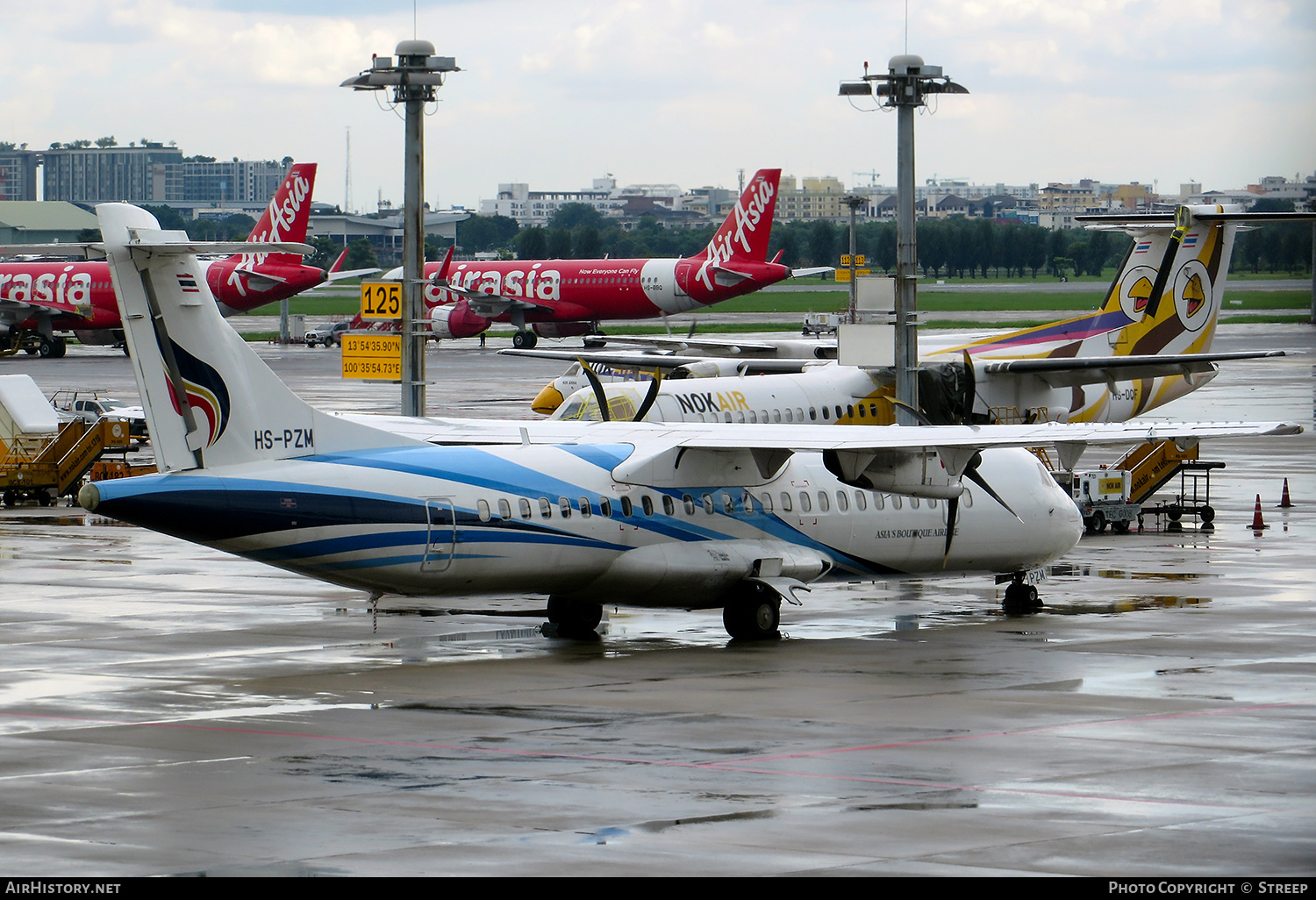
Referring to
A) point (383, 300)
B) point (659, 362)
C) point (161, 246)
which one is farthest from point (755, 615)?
point (659, 362)

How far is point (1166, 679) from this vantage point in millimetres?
20359

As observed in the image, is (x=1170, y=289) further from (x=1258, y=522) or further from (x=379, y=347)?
(x=379, y=347)

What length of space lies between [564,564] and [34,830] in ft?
34.4

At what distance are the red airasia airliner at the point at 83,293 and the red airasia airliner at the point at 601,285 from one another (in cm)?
842

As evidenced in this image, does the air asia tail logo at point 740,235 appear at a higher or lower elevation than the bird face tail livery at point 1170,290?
higher

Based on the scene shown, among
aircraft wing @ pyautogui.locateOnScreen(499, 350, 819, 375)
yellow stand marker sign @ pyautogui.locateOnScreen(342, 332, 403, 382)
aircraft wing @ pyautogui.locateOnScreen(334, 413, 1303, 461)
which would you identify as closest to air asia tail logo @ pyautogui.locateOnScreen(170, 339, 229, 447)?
aircraft wing @ pyautogui.locateOnScreen(334, 413, 1303, 461)

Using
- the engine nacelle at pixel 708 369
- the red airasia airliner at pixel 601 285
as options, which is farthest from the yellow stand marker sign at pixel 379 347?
the red airasia airliner at pixel 601 285

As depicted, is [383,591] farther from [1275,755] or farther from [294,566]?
[1275,755]

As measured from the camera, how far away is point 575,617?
2430cm

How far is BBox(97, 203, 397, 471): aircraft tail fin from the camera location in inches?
826

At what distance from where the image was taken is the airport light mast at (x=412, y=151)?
2994 cm

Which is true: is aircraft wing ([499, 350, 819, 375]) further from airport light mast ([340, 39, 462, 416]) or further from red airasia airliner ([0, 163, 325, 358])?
red airasia airliner ([0, 163, 325, 358])

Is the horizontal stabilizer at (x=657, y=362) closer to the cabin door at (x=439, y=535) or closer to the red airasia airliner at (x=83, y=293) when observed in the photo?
the cabin door at (x=439, y=535)

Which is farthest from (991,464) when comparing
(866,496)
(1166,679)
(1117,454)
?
(1117,454)
